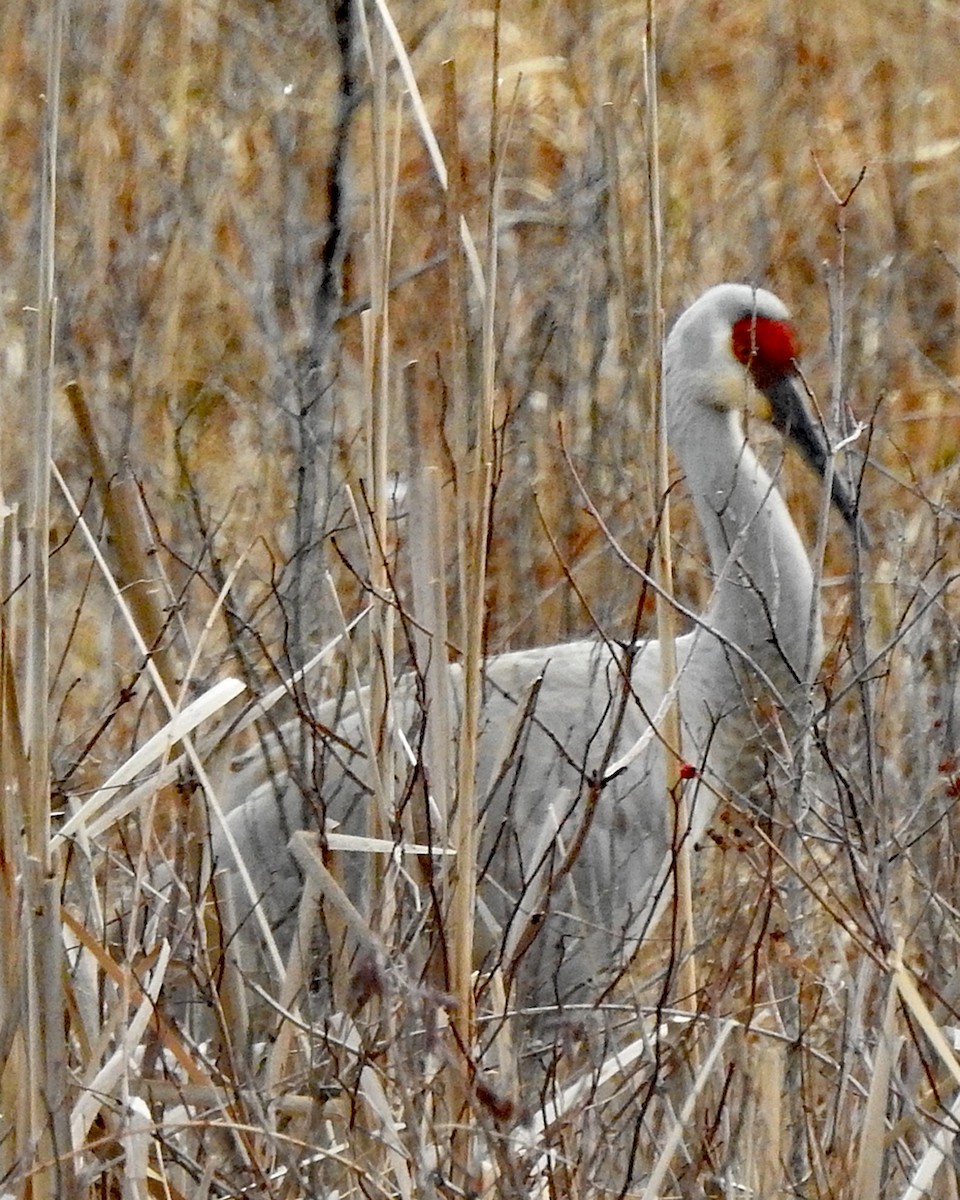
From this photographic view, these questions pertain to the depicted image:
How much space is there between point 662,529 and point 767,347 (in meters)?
1.74

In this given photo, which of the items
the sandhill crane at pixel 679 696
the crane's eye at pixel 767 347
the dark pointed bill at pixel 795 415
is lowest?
the sandhill crane at pixel 679 696

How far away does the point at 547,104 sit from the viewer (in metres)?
5.58

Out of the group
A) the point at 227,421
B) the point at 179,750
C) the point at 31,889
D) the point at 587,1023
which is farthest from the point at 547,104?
the point at 31,889

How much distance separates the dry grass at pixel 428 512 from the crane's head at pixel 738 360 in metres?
0.15

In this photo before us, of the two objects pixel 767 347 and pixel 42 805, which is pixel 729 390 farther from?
pixel 42 805

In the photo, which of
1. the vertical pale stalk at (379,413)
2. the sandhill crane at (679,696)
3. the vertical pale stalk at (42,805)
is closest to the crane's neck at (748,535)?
the sandhill crane at (679,696)

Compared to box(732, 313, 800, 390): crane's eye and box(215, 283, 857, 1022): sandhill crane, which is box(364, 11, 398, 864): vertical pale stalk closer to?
box(215, 283, 857, 1022): sandhill crane

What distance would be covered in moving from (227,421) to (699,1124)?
3.63 meters

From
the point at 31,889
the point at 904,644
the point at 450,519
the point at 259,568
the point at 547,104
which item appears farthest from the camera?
the point at 547,104

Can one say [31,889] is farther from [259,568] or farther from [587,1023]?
[259,568]

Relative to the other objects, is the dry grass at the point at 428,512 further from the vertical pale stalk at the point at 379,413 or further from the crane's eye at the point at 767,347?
the crane's eye at the point at 767,347

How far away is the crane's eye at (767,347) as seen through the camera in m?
3.70

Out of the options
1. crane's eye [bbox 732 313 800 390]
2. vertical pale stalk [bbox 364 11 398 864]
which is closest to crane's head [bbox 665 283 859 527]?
crane's eye [bbox 732 313 800 390]

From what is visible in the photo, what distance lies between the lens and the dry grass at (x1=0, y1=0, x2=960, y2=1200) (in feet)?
5.32
